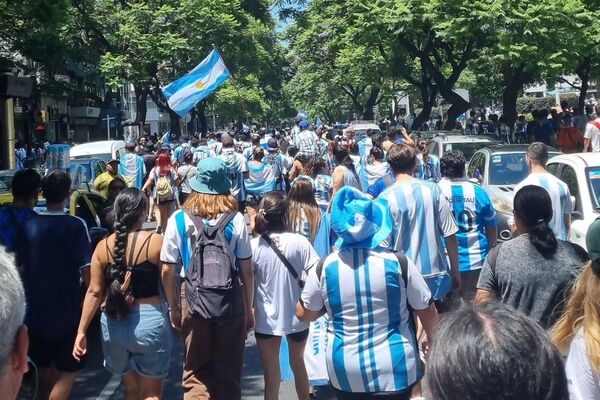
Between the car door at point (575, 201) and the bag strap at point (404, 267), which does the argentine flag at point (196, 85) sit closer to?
the car door at point (575, 201)

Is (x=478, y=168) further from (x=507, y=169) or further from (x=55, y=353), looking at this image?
(x=55, y=353)

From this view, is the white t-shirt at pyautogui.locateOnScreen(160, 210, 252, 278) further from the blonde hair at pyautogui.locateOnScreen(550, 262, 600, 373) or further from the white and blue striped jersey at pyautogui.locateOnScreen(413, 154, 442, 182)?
the white and blue striped jersey at pyautogui.locateOnScreen(413, 154, 442, 182)

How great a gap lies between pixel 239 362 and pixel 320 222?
6.56 feet

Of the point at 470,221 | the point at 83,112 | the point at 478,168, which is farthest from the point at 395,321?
the point at 83,112

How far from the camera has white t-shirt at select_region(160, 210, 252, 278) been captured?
17.1 feet

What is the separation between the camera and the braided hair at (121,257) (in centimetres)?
508

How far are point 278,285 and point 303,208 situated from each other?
1515mm

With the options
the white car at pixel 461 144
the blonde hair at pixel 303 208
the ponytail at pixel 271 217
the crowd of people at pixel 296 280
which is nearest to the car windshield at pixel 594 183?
the crowd of people at pixel 296 280

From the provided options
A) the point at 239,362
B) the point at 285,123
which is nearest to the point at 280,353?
the point at 239,362

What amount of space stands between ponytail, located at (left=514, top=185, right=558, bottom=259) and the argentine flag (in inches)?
472

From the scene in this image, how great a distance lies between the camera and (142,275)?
516 cm

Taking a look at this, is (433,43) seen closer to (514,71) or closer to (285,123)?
(514,71)

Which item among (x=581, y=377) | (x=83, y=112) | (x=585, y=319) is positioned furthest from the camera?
(x=83, y=112)

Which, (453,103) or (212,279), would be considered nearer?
(212,279)
